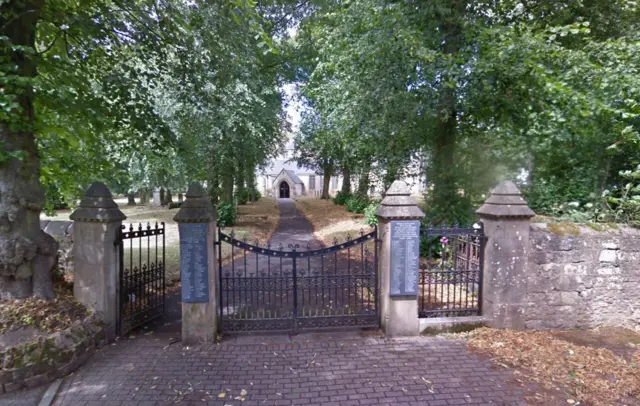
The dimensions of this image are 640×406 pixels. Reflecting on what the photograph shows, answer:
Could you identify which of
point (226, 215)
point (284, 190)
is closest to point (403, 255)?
point (226, 215)

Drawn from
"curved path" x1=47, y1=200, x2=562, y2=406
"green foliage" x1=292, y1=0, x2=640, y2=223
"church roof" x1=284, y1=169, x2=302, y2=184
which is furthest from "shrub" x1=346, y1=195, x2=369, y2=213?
"church roof" x1=284, y1=169, x2=302, y2=184

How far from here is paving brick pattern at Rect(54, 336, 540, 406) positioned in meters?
3.77

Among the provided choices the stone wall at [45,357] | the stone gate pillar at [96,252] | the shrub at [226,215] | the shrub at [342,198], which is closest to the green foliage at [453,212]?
the stone gate pillar at [96,252]

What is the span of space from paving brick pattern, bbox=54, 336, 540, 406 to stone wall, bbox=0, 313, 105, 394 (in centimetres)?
19

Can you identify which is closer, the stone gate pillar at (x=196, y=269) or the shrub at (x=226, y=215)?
the stone gate pillar at (x=196, y=269)

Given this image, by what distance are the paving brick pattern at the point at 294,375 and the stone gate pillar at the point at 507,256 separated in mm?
1012

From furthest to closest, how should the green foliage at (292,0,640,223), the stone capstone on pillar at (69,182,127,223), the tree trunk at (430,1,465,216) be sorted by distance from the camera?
the tree trunk at (430,1,465,216), the green foliage at (292,0,640,223), the stone capstone on pillar at (69,182,127,223)

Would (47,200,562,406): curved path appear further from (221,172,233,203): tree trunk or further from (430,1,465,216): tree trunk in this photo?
(221,172,233,203): tree trunk

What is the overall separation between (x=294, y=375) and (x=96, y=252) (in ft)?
10.8

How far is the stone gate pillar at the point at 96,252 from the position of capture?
196 inches

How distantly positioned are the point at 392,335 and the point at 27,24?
679 cm

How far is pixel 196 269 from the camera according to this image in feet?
16.3

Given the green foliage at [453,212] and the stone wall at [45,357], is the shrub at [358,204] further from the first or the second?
the stone wall at [45,357]

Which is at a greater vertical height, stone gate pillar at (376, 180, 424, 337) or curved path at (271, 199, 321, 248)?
stone gate pillar at (376, 180, 424, 337)
